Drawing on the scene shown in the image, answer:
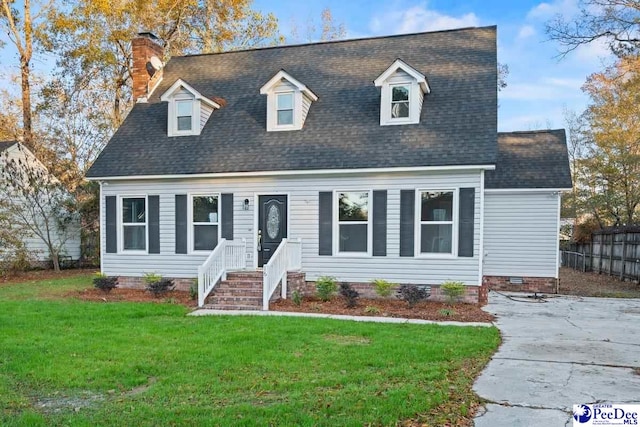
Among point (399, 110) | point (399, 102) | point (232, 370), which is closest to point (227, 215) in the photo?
point (399, 110)

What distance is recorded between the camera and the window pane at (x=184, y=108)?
13.7 metres

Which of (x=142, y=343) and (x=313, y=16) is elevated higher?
(x=313, y=16)

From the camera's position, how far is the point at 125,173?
12977 millimetres

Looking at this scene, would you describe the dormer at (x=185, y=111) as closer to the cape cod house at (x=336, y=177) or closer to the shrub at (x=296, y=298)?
the cape cod house at (x=336, y=177)

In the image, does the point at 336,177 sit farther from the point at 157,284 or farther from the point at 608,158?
the point at 608,158

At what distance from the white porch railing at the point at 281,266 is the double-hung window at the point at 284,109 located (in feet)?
11.2

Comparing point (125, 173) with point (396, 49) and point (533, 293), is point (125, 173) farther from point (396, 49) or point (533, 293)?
point (533, 293)

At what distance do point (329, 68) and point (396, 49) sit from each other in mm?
2124

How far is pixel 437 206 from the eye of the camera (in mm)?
11180

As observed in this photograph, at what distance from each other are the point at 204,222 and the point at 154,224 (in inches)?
57.6

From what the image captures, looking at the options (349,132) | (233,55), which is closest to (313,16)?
(233,55)

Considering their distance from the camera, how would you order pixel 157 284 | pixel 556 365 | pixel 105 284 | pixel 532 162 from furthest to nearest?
pixel 532 162 < pixel 105 284 < pixel 157 284 < pixel 556 365

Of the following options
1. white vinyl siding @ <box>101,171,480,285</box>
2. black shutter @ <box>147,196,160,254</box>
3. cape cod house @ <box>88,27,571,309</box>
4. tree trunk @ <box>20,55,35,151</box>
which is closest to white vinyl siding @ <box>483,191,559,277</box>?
cape cod house @ <box>88,27,571,309</box>

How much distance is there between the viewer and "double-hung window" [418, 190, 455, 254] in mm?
11078
